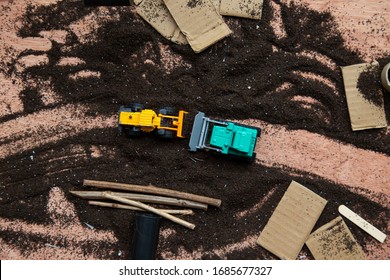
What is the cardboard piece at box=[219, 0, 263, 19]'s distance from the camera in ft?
11.3

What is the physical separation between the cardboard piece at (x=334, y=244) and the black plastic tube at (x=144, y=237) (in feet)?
3.19

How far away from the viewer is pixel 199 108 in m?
3.42

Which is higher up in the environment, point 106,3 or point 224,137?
point 106,3

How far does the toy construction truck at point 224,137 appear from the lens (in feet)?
10.7

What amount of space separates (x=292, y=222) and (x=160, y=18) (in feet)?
5.19

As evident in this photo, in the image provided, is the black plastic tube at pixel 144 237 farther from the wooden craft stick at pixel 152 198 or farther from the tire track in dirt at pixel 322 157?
the tire track in dirt at pixel 322 157

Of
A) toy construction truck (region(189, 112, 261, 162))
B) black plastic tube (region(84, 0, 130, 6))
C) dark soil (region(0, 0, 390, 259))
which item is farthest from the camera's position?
black plastic tube (region(84, 0, 130, 6))

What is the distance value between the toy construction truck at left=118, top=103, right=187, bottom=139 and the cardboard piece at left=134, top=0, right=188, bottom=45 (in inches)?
19.2

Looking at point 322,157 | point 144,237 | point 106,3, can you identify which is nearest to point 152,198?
point 144,237

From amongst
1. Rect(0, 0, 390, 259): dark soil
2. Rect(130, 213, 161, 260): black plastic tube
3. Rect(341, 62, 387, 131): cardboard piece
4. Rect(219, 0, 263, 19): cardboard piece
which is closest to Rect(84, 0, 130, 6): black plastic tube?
Rect(0, 0, 390, 259): dark soil

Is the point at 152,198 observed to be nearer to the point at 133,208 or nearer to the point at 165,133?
the point at 133,208

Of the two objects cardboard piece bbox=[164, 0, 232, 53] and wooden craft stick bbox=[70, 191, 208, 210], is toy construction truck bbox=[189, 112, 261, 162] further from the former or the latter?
cardboard piece bbox=[164, 0, 232, 53]

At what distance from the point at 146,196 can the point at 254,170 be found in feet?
2.34

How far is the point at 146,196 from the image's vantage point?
3357 millimetres
